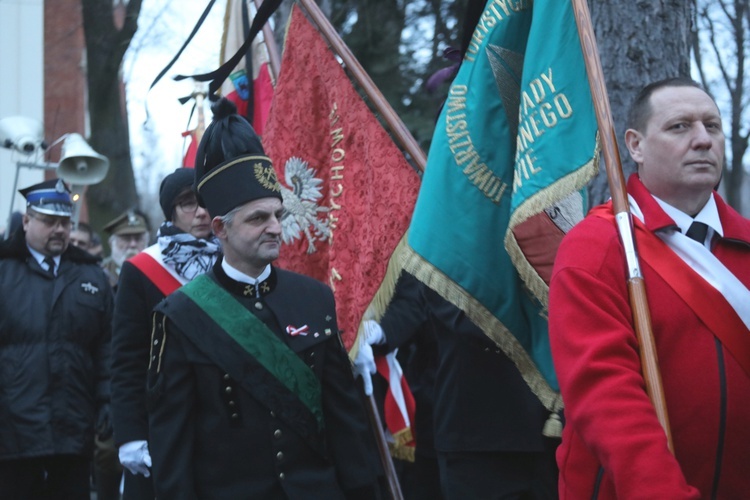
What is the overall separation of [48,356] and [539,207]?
373cm

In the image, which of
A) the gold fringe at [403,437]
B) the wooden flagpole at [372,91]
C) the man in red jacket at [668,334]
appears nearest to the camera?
the man in red jacket at [668,334]

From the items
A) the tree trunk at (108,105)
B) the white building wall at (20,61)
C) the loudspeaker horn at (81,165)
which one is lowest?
the loudspeaker horn at (81,165)

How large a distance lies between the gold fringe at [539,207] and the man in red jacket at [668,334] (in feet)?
1.88

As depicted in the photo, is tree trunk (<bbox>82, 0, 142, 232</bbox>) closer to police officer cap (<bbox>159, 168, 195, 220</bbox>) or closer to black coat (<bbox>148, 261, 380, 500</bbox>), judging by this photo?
police officer cap (<bbox>159, 168, 195, 220</bbox>)

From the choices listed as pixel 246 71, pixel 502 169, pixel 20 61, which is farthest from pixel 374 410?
pixel 20 61

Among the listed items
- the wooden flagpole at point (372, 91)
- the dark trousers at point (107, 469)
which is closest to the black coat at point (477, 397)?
the wooden flagpole at point (372, 91)

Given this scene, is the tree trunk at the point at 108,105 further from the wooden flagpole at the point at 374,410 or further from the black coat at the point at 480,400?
the black coat at the point at 480,400

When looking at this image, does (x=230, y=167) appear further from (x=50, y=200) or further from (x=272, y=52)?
(x=50, y=200)

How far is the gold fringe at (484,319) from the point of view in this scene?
4.27 meters

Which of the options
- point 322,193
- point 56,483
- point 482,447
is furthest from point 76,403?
point 482,447

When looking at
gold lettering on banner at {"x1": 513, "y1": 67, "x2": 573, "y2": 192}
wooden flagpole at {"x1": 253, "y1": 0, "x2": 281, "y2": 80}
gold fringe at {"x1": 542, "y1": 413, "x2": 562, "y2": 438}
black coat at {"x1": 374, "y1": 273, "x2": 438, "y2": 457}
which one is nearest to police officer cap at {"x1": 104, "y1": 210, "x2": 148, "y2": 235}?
black coat at {"x1": 374, "y1": 273, "x2": 438, "y2": 457}

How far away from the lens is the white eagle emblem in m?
5.59

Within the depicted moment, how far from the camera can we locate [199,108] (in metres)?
7.74

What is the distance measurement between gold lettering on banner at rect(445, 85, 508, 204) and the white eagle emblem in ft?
4.24
